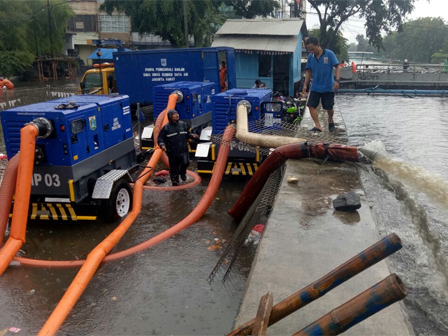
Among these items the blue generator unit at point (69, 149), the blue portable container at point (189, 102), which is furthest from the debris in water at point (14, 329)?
the blue portable container at point (189, 102)

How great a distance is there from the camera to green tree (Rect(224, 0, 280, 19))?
33.2 m

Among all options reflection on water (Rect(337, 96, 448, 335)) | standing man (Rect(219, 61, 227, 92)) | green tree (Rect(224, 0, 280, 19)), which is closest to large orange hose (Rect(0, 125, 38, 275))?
reflection on water (Rect(337, 96, 448, 335))

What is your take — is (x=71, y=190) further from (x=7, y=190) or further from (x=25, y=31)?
(x=25, y=31)

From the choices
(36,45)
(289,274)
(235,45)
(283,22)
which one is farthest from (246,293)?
(36,45)

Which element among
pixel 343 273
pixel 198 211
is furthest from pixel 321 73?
pixel 343 273

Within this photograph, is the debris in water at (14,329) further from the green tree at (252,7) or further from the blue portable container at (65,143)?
the green tree at (252,7)

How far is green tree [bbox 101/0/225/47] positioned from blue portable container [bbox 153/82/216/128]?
16273mm

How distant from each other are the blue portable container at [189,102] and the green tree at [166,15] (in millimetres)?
16273

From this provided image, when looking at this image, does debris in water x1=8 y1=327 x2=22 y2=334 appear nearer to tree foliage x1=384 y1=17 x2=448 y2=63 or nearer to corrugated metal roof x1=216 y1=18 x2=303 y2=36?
corrugated metal roof x1=216 y1=18 x2=303 y2=36

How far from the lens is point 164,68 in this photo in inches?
611

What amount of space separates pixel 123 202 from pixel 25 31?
36.9 m

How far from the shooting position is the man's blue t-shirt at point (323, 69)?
7.97 meters

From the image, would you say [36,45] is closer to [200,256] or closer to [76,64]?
[76,64]

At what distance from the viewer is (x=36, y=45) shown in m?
39.1
